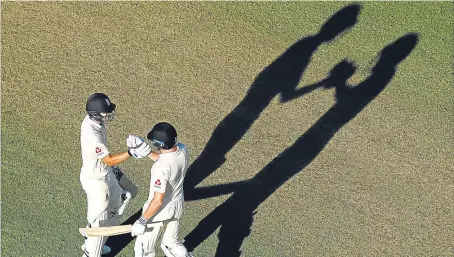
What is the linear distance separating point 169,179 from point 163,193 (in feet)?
0.62

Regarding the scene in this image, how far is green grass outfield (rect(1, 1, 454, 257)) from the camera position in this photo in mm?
11859

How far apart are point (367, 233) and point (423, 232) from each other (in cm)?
86

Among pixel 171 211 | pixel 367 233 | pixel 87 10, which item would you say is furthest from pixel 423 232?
pixel 87 10

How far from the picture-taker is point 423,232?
39.2ft

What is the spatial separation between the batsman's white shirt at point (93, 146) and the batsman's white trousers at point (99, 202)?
167mm

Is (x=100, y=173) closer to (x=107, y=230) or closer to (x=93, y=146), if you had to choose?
(x=93, y=146)

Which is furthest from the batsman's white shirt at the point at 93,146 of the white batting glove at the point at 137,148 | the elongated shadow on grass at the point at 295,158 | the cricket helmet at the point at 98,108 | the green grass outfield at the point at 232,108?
the elongated shadow on grass at the point at 295,158

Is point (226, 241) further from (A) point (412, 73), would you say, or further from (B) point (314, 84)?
(A) point (412, 73)

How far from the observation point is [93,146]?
1019 centimetres

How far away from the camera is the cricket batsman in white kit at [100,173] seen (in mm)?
10109

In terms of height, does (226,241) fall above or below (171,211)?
below

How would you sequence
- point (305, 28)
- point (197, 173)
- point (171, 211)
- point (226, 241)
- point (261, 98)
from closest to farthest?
point (171, 211)
point (226, 241)
point (197, 173)
point (261, 98)
point (305, 28)

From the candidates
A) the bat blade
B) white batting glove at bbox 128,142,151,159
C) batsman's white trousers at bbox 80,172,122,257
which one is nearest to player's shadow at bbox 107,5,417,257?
batsman's white trousers at bbox 80,172,122,257

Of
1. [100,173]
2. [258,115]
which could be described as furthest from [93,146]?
[258,115]
